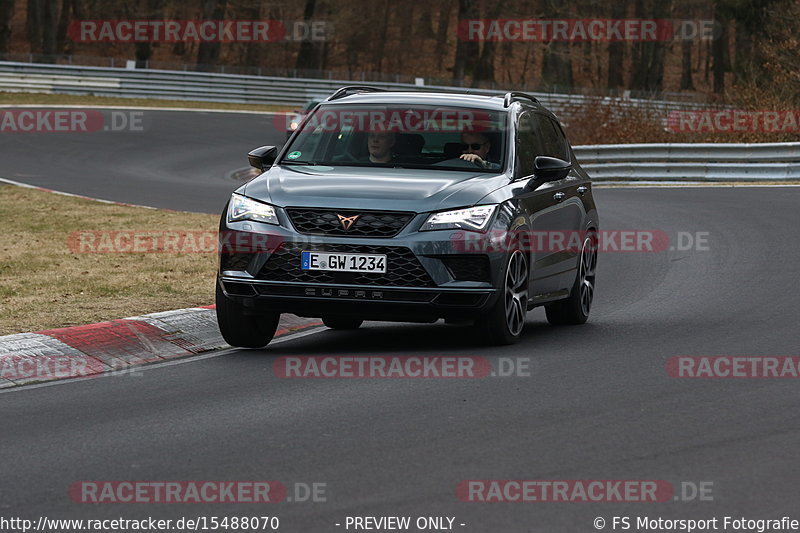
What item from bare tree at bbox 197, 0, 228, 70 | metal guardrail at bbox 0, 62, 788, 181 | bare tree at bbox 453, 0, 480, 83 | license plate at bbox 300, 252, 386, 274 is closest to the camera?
license plate at bbox 300, 252, 386, 274

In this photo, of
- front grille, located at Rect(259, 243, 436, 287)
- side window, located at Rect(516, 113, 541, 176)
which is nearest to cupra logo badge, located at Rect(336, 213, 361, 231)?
front grille, located at Rect(259, 243, 436, 287)

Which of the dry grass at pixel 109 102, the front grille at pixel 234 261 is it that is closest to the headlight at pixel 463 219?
the front grille at pixel 234 261

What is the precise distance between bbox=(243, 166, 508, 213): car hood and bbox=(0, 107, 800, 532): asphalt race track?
1098 mm

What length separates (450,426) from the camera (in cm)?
→ 746

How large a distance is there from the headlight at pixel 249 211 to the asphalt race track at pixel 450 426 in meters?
0.95

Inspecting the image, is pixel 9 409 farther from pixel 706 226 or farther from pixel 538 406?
pixel 706 226

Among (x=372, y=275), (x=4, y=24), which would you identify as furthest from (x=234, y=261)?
(x=4, y=24)

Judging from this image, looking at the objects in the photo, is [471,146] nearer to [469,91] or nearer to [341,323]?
[341,323]

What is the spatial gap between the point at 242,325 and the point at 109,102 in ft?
139

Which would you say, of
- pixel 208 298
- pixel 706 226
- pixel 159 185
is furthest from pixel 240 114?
pixel 208 298

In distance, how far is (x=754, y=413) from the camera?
7.88m

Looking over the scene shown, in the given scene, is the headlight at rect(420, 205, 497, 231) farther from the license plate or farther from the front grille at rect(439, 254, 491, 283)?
the license plate

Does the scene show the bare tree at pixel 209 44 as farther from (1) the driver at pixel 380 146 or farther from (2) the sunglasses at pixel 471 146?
(2) the sunglasses at pixel 471 146

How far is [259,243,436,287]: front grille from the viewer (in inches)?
374
